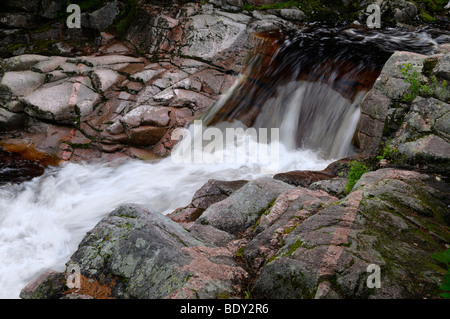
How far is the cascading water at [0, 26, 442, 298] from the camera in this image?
6.21 meters

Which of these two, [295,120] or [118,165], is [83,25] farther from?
[295,120]

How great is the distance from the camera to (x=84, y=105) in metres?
9.57

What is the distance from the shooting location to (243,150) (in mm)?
9227

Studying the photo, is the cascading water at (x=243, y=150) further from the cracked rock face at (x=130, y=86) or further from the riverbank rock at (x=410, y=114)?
the riverbank rock at (x=410, y=114)

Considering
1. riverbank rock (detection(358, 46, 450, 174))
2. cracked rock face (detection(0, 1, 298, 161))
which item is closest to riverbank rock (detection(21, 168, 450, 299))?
riverbank rock (detection(358, 46, 450, 174))

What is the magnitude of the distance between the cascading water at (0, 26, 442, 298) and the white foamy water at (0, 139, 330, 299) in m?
0.02

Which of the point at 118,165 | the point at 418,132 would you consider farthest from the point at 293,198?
the point at 118,165

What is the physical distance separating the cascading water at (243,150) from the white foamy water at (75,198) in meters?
0.02

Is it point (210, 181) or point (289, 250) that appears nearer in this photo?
point (289, 250)

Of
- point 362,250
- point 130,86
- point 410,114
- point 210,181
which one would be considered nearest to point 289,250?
point 362,250

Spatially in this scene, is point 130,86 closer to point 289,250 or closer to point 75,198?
point 75,198

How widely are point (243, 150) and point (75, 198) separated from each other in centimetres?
486

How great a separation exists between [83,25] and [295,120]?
29.9 ft

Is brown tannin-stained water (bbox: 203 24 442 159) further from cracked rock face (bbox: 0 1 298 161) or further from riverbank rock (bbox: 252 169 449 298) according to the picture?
riverbank rock (bbox: 252 169 449 298)
